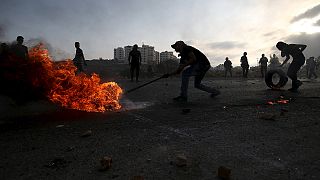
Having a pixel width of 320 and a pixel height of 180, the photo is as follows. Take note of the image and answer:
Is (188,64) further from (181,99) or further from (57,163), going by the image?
(57,163)

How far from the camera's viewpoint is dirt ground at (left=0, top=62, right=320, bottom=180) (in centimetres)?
379

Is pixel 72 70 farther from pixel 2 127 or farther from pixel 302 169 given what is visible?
pixel 302 169

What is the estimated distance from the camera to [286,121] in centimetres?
611

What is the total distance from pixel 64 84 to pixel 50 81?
40cm

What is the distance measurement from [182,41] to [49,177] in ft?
21.6

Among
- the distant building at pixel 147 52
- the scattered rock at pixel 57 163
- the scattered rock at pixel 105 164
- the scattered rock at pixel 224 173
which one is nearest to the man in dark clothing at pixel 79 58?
the scattered rock at pixel 57 163

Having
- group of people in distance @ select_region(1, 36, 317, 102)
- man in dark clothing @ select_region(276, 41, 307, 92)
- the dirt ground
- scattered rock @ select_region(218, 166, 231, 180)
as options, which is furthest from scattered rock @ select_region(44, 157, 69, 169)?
man in dark clothing @ select_region(276, 41, 307, 92)

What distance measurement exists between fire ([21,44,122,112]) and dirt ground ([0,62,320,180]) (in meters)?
0.39

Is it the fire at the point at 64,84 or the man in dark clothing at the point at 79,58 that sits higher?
the man in dark clothing at the point at 79,58

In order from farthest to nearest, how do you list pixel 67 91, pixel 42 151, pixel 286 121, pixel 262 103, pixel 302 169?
pixel 262 103 → pixel 67 91 → pixel 286 121 → pixel 42 151 → pixel 302 169

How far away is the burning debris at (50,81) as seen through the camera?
712 centimetres

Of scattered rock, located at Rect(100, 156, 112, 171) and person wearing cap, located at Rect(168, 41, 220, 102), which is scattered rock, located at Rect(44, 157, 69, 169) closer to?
scattered rock, located at Rect(100, 156, 112, 171)

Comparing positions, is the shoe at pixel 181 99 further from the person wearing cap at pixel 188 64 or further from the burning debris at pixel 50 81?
the burning debris at pixel 50 81

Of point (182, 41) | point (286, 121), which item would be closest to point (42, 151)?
point (286, 121)
